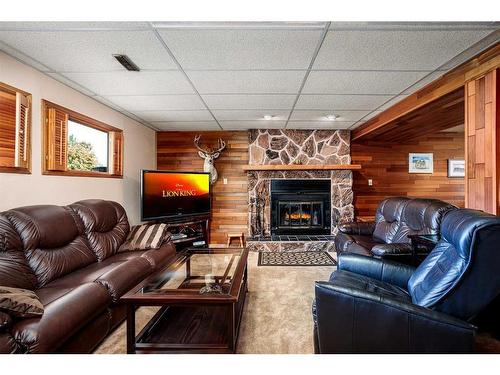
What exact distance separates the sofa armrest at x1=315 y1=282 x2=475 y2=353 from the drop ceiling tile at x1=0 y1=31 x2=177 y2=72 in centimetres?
216

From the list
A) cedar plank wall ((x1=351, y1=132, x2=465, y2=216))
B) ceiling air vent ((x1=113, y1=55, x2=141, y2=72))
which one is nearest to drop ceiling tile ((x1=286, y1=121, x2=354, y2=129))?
cedar plank wall ((x1=351, y1=132, x2=465, y2=216))

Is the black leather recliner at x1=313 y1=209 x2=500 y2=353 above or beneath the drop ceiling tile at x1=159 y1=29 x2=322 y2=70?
→ beneath

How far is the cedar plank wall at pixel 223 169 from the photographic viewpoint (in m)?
5.40

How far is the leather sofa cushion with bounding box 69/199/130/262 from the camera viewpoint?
2.77m

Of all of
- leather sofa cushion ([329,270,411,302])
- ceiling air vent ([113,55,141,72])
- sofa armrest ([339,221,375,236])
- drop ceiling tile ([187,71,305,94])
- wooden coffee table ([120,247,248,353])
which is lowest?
wooden coffee table ([120,247,248,353])

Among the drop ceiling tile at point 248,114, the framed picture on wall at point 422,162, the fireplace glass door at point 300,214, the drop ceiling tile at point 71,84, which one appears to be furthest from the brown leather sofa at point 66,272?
the framed picture on wall at point 422,162

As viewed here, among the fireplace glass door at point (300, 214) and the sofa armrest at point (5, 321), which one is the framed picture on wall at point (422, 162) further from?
the sofa armrest at point (5, 321)

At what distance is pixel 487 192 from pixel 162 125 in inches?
184

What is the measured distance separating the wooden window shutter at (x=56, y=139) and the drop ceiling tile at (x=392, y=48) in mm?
2757

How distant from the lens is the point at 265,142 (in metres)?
5.22

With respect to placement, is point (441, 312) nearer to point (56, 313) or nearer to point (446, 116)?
point (56, 313)

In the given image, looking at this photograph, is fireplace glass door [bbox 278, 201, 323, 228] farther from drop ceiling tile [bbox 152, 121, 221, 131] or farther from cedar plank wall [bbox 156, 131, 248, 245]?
drop ceiling tile [bbox 152, 121, 221, 131]

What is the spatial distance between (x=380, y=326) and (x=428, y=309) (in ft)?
0.83

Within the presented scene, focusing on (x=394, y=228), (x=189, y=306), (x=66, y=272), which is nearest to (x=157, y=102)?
(x=66, y=272)
